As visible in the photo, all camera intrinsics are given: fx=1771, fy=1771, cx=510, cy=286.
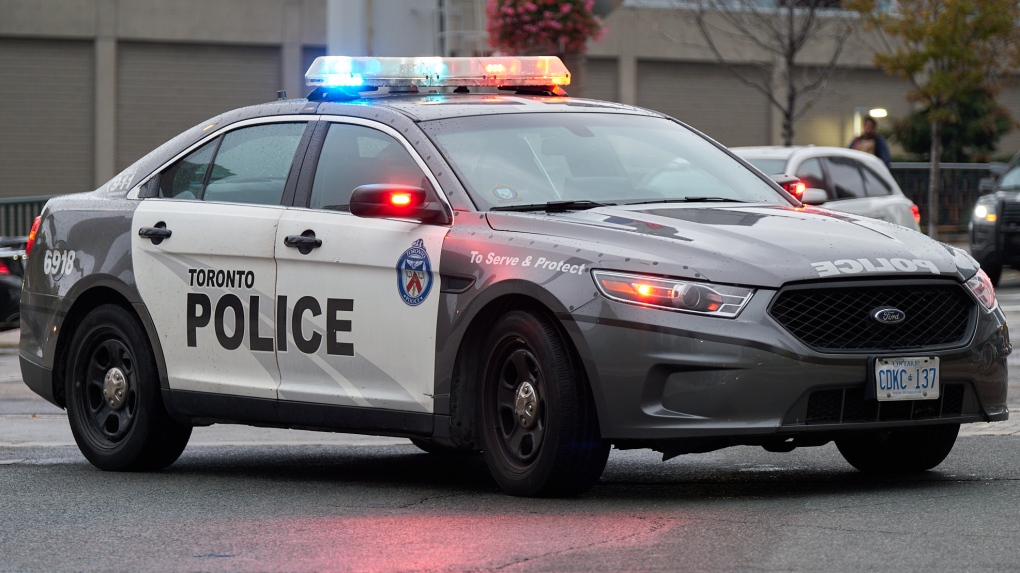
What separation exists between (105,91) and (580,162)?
90.2 feet

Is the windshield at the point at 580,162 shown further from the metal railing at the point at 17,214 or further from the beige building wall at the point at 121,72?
the beige building wall at the point at 121,72

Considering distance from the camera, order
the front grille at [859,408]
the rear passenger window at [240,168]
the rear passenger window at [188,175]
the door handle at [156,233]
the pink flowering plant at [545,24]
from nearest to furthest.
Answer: the front grille at [859,408] → the rear passenger window at [240,168] → the door handle at [156,233] → the rear passenger window at [188,175] → the pink flowering plant at [545,24]

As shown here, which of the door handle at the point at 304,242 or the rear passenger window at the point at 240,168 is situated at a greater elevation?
the rear passenger window at the point at 240,168

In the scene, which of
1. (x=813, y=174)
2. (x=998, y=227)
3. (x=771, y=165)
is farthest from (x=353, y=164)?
(x=998, y=227)

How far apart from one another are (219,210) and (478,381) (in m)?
1.71

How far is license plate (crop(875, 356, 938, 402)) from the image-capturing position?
244 inches

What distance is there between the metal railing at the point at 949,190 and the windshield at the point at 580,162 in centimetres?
2030

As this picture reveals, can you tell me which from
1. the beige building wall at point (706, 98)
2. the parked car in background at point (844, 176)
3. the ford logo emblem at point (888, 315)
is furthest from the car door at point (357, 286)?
the beige building wall at point (706, 98)

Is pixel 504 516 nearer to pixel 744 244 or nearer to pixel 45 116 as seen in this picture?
pixel 744 244

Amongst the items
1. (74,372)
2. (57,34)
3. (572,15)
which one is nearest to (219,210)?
(74,372)

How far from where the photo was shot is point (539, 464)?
636 cm

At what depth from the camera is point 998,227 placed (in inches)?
808

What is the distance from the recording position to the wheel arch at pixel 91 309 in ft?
26.1

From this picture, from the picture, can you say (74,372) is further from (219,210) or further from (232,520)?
(232,520)
